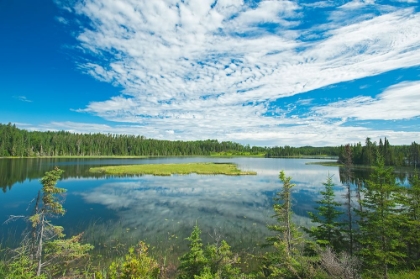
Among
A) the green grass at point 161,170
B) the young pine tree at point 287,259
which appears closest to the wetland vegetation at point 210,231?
the young pine tree at point 287,259

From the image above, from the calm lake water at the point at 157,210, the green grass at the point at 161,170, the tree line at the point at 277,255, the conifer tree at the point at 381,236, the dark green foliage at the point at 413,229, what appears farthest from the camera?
the green grass at the point at 161,170

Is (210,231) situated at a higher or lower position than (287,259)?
lower

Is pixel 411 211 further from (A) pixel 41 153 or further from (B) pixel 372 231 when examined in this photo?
(A) pixel 41 153

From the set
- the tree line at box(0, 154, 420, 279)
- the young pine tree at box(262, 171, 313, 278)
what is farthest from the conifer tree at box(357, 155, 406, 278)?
the young pine tree at box(262, 171, 313, 278)

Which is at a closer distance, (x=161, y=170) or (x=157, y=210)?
(x=157, y=210)

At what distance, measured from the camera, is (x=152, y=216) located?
1053 inches

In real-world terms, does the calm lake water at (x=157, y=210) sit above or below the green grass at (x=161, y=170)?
below

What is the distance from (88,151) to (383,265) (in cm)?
21146

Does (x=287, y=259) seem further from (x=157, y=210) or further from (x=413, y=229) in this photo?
(x=157, y=210)

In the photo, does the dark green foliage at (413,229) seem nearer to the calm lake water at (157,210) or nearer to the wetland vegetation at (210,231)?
the wetland vegetation at (210,231)

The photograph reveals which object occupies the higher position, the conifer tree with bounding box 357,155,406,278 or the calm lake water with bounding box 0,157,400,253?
the conifer tree with bounding box 357,155,406,278

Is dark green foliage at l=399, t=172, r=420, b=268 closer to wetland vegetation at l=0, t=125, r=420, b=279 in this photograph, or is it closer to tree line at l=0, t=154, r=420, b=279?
tree line at l=0, t=154, r=420, b=279

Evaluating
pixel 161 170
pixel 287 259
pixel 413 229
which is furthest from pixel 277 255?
pixel 161 170

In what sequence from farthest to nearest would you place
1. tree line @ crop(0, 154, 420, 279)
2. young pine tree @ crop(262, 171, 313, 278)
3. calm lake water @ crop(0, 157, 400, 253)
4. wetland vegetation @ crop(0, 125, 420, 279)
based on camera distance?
calm lake water @ crop(0, 157, 400, 253)
wetland vegetation @ crop(0, 125, 420, 279)
young pine tree @ crop(262, 171, 313, 278)
tree line @ crop(0, 154, 420, 279)
